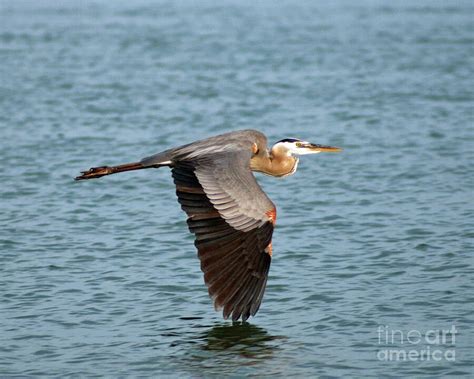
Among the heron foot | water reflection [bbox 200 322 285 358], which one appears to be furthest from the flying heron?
the heron foot

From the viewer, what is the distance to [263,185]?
14.1 metres

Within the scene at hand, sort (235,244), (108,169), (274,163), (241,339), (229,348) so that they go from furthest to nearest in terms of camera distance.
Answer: (274,163)
(108,169)
(241,339)
(229,348)
(235,244)

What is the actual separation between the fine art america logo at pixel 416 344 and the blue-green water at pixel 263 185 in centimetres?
5

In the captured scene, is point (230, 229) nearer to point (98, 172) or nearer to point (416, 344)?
point (416, 344)

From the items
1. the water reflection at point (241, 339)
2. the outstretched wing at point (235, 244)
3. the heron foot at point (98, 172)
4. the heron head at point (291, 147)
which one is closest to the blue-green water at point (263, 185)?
the water reflection at point (241, 339)

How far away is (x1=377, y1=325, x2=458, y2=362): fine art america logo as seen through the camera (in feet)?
26.4

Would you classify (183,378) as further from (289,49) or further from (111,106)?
(289,49)

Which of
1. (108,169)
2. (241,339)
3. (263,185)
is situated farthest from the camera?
(263,185)

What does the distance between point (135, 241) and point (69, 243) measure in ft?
2.43

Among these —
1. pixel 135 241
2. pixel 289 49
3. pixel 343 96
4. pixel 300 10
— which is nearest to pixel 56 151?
pixel 135 241

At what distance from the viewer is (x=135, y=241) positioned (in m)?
11.5

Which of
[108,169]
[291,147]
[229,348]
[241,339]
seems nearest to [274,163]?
[291,147]

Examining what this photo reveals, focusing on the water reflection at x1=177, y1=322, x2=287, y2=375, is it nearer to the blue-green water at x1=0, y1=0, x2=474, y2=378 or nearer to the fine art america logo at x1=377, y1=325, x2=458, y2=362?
the blue-green water at x1=0, y1=0, x2=474, y2=378

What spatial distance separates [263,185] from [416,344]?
611 centimetres
